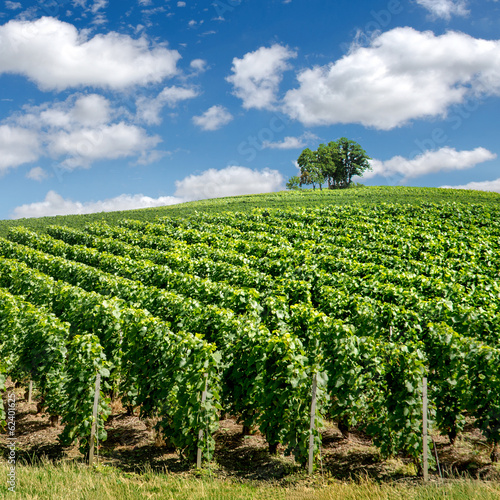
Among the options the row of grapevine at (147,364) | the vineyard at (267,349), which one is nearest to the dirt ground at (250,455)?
the vineyard at (267,349)

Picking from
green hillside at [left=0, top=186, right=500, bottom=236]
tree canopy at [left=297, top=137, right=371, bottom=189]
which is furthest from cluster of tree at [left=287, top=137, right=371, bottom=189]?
green hillside at [left=0, top=186, right=500, bottom=236]

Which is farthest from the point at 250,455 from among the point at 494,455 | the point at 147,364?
the point at 494,455

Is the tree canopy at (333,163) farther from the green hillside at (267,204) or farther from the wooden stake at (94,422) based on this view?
the wooden stake at (94,422)

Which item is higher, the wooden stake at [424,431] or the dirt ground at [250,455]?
the wooden stake at [424,431]

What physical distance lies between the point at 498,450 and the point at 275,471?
14.3 ft

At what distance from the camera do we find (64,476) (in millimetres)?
6434

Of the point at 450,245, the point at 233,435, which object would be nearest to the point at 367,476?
the point at 233,435

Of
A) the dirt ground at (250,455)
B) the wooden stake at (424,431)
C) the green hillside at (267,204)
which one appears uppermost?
the green hillside at (267,204)

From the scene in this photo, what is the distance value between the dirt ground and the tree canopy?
78.1 metres

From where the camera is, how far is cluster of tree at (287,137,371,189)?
83750 mm

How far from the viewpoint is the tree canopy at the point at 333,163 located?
8375 cm

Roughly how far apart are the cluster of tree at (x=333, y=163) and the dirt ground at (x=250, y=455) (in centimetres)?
7803

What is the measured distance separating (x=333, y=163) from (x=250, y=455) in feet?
265

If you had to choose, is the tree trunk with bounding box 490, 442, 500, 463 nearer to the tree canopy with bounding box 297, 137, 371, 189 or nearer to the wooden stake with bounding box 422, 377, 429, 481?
Result: the wooden stake with bounding box 422, 377, 429, 481
